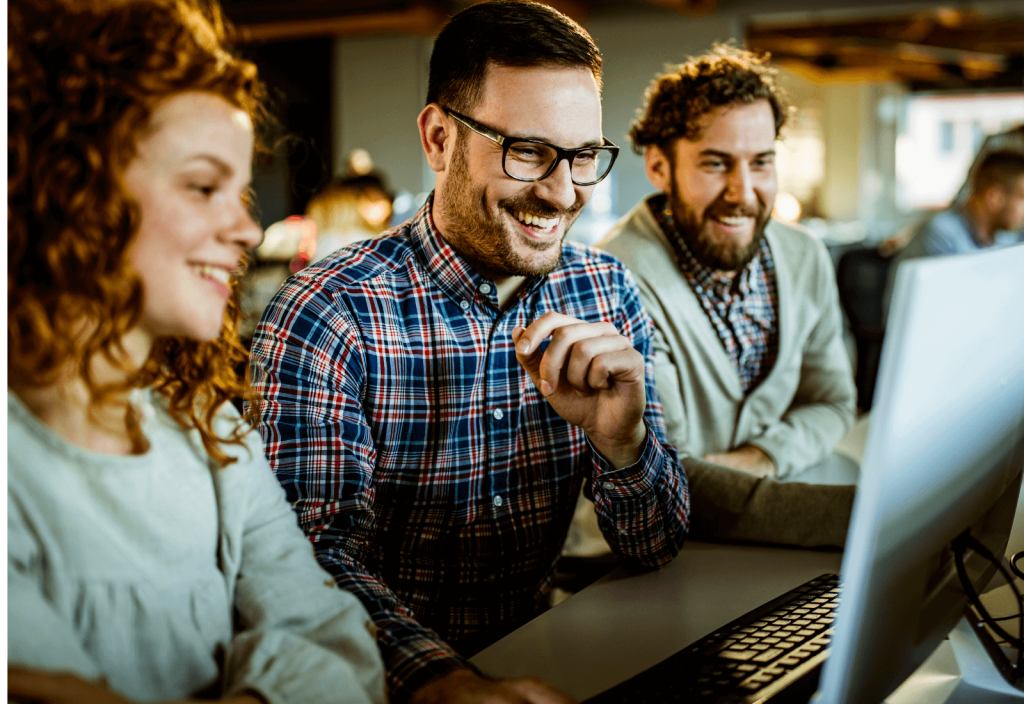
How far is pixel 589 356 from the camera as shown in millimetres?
1017

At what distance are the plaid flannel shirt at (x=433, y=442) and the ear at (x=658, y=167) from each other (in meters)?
0.61

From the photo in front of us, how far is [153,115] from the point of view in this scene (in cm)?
63

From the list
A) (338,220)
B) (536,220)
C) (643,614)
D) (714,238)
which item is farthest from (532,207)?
(338,220)

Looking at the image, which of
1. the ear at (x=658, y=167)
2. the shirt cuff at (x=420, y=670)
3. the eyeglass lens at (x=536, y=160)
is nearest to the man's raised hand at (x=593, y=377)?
the eyeglass lens at (x=536, y=160)

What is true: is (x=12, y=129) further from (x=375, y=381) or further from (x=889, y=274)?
(x=889, y=274)

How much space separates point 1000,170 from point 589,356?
3.73 meters

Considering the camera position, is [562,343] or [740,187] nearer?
[562,343]

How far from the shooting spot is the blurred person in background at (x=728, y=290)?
1.65 meters

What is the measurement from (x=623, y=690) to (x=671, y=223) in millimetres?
1166

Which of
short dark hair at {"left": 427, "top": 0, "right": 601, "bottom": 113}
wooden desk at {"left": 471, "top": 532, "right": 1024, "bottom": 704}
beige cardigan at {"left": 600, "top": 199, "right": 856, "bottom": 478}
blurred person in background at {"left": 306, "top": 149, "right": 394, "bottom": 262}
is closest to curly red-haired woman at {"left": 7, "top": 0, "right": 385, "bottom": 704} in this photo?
wooden desk at {"left": 471, "top": 532, "right": 1024, "bottom": 704}

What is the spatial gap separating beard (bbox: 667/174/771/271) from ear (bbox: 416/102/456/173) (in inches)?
26.7

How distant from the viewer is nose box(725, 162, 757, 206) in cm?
169

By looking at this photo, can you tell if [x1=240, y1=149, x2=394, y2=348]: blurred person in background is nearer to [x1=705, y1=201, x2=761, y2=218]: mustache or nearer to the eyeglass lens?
[x1=705, y1=201, x2=761, y2=218]: mustache

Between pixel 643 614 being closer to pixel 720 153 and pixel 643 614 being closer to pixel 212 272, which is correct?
pixel 212 272
